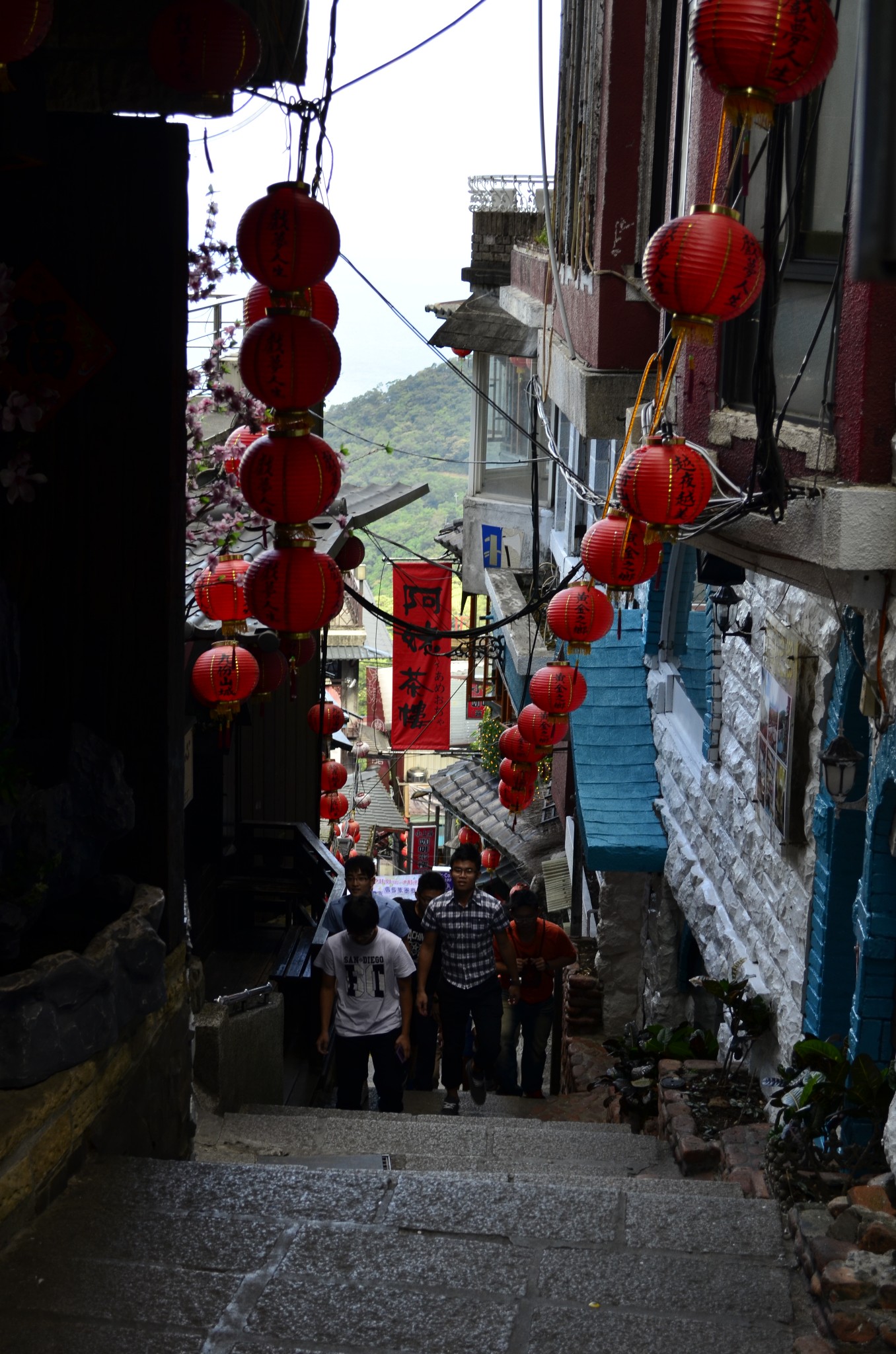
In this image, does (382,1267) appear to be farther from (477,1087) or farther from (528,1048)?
(528,1048)

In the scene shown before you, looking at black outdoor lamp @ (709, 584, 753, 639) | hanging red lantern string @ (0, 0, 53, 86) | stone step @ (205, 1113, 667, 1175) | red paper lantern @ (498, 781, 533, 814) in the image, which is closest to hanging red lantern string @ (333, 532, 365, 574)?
red paper lantern @ (498, 781, 533, 814)

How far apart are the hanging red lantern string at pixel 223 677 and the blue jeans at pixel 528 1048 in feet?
10.9

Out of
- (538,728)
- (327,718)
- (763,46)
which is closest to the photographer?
(763,46)

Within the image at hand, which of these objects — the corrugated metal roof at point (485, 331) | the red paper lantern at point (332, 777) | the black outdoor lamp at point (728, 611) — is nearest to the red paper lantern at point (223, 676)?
the black outdoor lamp at point (728, 611)

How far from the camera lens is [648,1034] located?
899 cm

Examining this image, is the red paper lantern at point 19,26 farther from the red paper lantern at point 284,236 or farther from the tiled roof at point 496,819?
the tiled roof at point 496,819

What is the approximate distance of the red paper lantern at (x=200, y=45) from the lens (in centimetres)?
559

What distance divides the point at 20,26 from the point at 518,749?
9760mm

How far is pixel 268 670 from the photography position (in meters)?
11.0

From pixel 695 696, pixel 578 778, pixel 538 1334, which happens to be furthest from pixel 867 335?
pixel 578 778

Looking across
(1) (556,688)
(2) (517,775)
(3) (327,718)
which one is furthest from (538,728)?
(3) (327,718)

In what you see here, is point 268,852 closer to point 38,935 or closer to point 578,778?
point 578,778

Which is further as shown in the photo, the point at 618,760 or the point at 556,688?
the point at 618,760

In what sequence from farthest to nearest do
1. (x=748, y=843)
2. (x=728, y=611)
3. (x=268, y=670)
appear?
1. (x=268, y=670)
2. (x=728, y=611)
3. (x=748, y=843)
